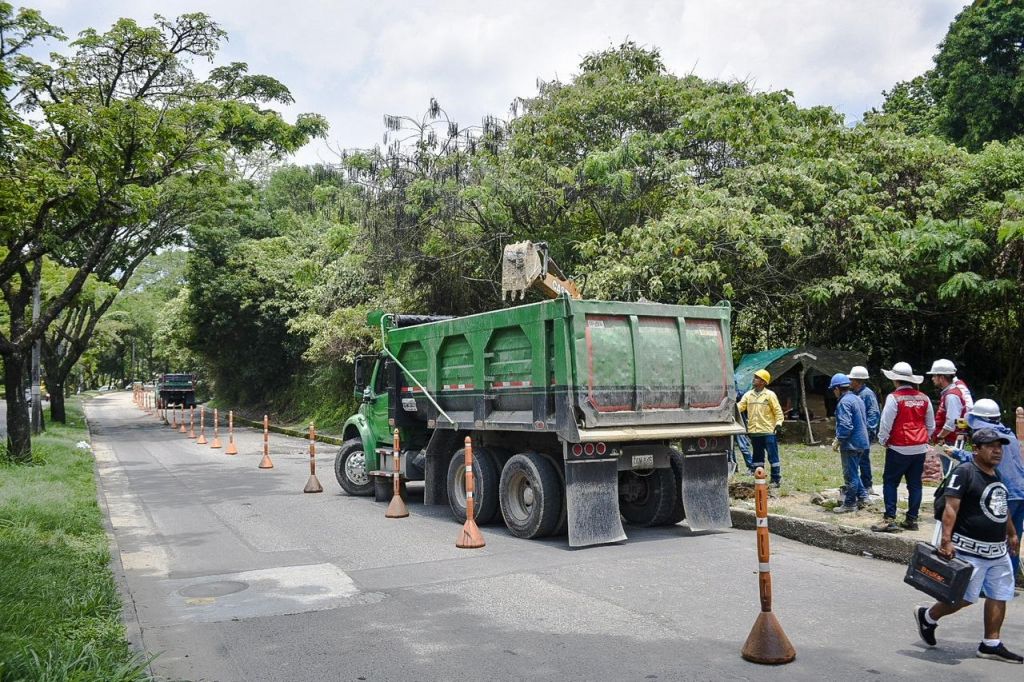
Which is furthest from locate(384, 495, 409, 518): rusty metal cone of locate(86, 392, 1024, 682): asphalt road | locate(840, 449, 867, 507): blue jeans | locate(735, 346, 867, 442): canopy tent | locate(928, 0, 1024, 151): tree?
locate(928, 0, 1024, 151): tree

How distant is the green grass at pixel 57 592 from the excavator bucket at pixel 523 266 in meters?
5.51

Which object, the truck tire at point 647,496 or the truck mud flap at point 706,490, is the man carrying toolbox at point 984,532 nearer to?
the truck mud flap at point 706,490

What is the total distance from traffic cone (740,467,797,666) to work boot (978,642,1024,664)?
115 centimetres

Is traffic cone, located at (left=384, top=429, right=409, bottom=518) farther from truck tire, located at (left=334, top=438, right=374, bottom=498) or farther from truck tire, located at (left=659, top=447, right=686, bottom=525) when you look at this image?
truck tire, located at (left=659, top=447, right=686, bottom=525)

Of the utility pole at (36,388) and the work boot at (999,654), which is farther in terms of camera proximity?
the utility pole at (36,388)

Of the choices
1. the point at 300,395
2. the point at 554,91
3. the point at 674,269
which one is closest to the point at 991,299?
the point at 674,269

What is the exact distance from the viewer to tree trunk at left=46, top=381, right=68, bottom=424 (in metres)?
29.5

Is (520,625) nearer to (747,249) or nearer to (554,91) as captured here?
(747,249)

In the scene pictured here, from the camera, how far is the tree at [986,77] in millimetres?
26125

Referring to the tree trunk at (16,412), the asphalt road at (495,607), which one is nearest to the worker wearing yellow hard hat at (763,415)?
the asphalt road at (495,607)

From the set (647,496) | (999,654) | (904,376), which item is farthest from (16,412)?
(999,654)

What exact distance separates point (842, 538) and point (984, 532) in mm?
3687

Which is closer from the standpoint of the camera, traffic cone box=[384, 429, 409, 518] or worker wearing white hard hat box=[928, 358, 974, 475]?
worker wearing white hard hat box=[928, 358, 974, 475]

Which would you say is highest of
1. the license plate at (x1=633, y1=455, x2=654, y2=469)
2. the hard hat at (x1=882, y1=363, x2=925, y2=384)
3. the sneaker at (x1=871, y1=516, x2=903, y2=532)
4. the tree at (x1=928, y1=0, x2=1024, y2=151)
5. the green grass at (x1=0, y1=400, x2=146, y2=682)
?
the tree at (x1=928, y1=0, x2=1024, y2=151)
